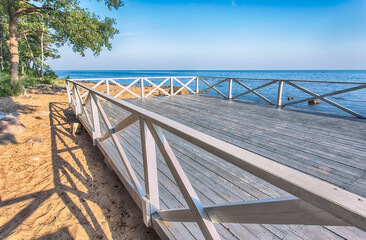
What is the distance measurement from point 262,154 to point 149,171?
1.66 metres

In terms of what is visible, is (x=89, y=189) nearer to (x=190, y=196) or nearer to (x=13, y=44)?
(x=190, y=196)

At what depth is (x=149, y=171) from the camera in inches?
60.1

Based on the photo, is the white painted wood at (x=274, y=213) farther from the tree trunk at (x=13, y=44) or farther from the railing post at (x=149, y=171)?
the tree trunk at (x=13, y=44)

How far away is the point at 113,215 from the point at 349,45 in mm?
30150

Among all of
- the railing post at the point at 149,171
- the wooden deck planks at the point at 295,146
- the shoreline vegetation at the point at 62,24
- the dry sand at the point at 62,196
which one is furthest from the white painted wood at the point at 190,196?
the shoreline vegetation at the point at 62,24

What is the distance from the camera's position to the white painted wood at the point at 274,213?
0.53 meters

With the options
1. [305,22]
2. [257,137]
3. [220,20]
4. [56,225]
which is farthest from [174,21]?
[56,225]

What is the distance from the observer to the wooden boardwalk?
4.72 ft

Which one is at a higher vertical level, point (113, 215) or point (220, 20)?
point (220, 20)

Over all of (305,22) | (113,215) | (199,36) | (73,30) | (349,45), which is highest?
(305,22)

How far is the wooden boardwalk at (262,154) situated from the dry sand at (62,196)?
492 millimetres

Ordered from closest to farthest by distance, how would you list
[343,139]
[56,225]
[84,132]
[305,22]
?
[56,225], [343,139], [84,132], [305,22]

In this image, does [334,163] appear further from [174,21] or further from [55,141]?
[174,21]

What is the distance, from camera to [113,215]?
224 cm
